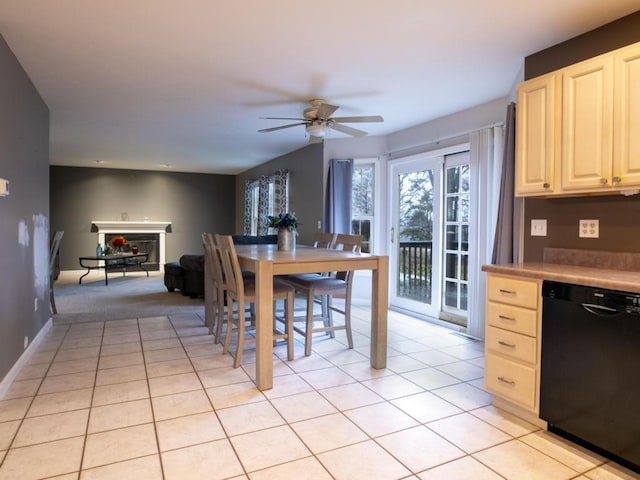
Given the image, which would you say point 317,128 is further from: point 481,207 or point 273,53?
point 481,207

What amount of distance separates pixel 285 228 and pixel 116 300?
3271 mm

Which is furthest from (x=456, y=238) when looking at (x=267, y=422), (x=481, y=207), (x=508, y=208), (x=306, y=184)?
(x=267, y=422)

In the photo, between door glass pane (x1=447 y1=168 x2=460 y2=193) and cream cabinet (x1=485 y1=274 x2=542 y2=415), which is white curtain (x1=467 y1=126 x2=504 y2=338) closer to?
door glass pane (x1=447 y1=168 x2=460 y2=193)

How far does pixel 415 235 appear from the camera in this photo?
4.97 meters

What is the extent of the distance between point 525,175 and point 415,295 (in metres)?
2.69

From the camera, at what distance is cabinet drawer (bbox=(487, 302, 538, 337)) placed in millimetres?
2199

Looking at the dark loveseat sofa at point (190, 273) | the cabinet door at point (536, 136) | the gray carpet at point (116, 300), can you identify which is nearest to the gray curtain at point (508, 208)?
the cabinet door at point (536, 136)

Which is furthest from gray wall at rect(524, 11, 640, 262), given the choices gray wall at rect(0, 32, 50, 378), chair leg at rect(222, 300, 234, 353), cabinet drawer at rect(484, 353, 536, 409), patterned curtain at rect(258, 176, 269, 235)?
patterned curtain at rect(258, 176, 269, 235)

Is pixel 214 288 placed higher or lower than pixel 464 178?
lower

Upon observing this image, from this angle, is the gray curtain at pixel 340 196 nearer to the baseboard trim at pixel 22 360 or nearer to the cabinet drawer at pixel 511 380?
the cabinet drawer at pixel 511 380

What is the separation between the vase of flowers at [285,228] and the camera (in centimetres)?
364

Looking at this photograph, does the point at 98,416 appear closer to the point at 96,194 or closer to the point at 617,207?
the point at 617,207

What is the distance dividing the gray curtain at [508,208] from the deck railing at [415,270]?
1541 mm

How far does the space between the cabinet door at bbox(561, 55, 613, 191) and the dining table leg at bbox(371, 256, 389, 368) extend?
1310 millimetres
